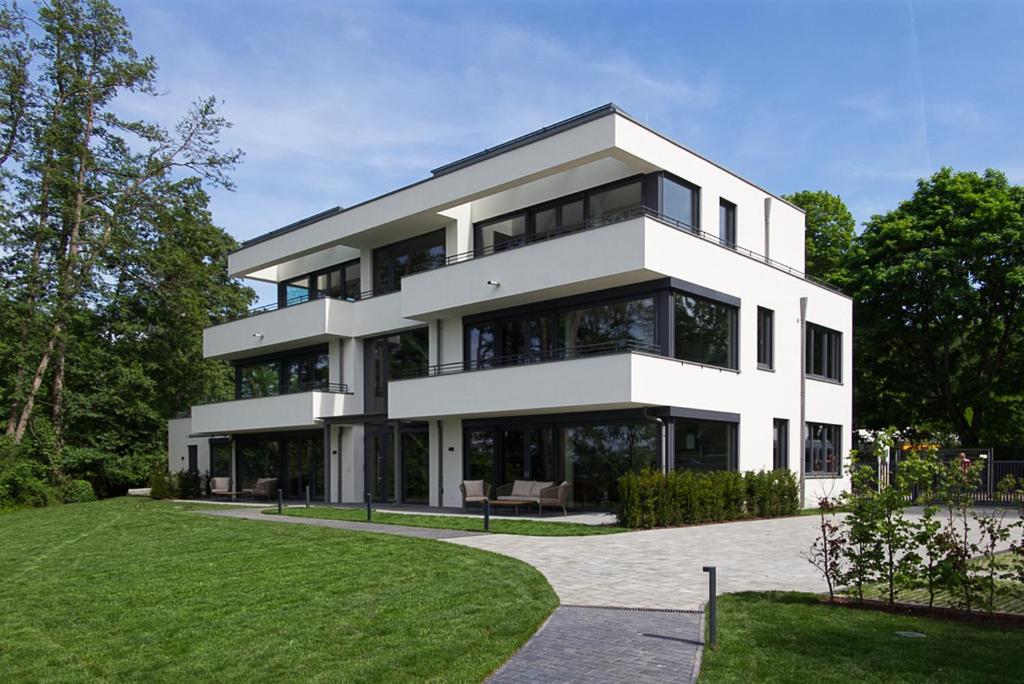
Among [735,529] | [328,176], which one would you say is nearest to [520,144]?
[328,176]

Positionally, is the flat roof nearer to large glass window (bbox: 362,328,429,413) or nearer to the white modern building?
the white modern building

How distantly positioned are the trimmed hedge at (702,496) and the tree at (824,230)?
2239cm

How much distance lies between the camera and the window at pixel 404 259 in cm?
2681

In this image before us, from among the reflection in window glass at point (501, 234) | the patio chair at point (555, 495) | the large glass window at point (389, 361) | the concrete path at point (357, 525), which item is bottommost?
the concrete path at point (357, 525)

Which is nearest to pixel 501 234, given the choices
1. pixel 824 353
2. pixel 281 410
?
pixel 281 410

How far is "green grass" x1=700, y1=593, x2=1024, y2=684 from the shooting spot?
651 centimetres

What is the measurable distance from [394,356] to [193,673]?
20.3 metres

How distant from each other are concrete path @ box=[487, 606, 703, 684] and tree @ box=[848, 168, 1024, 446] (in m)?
28.0

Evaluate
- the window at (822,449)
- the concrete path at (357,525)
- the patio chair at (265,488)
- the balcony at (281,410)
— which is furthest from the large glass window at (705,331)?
the patio chair at (265,488)

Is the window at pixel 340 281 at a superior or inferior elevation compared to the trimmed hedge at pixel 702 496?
superior

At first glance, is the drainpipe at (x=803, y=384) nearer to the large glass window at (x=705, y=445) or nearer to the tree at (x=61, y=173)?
the large glass window at (x=705, y=445)

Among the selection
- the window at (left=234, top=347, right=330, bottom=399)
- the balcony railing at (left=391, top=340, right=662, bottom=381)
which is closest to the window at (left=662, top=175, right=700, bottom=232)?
the balcony railing at (left=391, top=340, right=662, bottom=381)

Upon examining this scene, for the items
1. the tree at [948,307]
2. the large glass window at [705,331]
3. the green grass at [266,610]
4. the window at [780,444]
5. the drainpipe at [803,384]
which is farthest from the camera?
the tree at [948,307]

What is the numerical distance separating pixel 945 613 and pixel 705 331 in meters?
13.5
